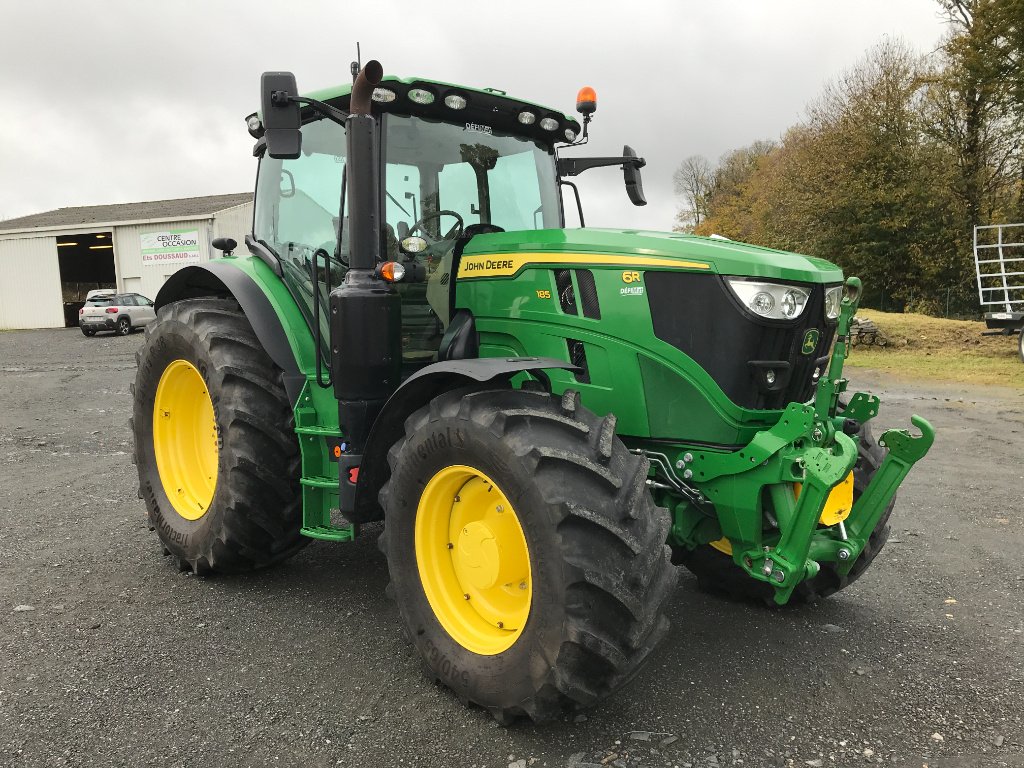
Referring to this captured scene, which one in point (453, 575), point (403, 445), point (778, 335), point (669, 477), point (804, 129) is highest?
point (804, 129)

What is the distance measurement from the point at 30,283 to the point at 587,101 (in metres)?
35.8

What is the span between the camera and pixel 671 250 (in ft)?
10.2

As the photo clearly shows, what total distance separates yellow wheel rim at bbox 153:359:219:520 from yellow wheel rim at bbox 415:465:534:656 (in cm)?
205

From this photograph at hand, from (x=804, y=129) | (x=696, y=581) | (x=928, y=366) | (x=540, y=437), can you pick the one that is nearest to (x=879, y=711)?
(x=696, y=581)

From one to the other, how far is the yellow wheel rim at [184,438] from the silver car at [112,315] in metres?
22.5

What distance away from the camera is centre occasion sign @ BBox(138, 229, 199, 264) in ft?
99.0

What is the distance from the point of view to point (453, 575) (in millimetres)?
3160

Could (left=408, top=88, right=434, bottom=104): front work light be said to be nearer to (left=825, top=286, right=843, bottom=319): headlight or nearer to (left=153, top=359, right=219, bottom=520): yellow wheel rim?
(left=825, top=286, right=843, bottom=319): headlight

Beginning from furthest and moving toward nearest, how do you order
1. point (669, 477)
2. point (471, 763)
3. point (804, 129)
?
point (804, 129)
point (669, 477)
point (471, 763)

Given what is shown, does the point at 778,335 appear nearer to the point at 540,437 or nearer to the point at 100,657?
the point at 540,437

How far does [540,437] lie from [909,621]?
2.33m

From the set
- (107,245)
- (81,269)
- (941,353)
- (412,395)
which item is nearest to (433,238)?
(412,395)

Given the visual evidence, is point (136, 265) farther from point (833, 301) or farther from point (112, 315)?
point (833, 301)

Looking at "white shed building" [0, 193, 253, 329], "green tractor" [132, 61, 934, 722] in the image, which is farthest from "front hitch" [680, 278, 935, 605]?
"white shed building" [0, 193, 253, 329]
